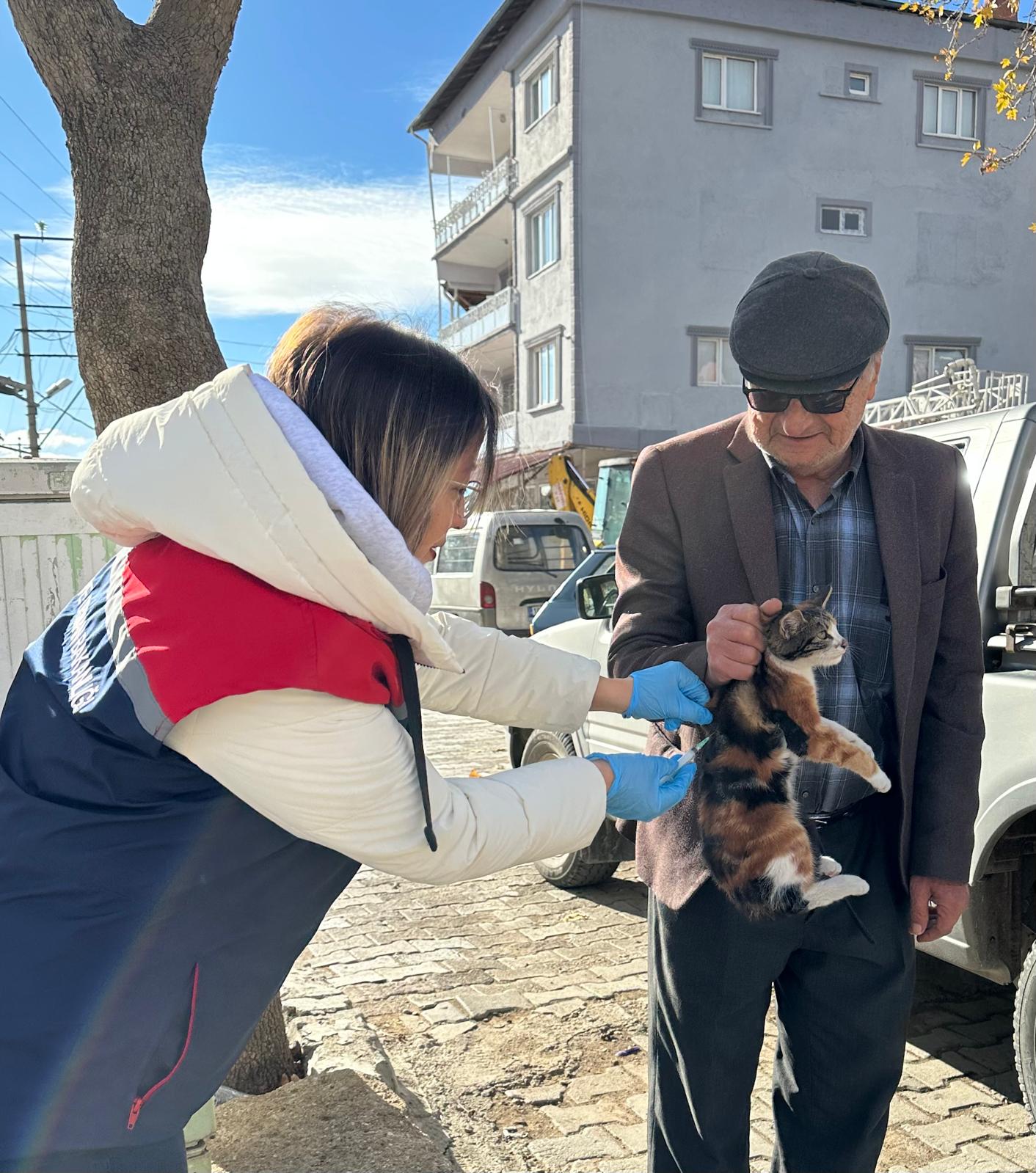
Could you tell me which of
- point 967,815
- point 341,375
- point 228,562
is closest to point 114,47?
point 341,375

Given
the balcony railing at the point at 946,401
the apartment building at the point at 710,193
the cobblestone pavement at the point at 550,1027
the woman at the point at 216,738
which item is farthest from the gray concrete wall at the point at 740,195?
the woman at the point at 216,738

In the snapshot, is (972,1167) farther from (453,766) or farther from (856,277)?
(453,766)

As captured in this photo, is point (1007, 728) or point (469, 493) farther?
point (1007, 728)

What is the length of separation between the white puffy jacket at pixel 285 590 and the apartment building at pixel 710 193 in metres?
19.0

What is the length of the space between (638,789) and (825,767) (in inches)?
17.5

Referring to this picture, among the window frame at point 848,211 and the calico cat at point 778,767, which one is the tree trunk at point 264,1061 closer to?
the calico cat at point 778,767

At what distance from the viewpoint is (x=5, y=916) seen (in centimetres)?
141

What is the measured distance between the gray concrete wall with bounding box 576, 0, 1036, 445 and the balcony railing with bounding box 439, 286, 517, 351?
3096 mm

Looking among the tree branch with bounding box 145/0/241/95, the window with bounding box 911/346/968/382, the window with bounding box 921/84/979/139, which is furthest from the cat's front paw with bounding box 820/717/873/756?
the window with bounding box 921/84/979/139

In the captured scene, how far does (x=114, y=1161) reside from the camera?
146cm

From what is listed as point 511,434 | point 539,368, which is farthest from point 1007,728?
point 511,434

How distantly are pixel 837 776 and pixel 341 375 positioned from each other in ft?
4.22

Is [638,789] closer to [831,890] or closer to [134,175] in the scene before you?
[831,890]

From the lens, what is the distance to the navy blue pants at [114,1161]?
1.43m
